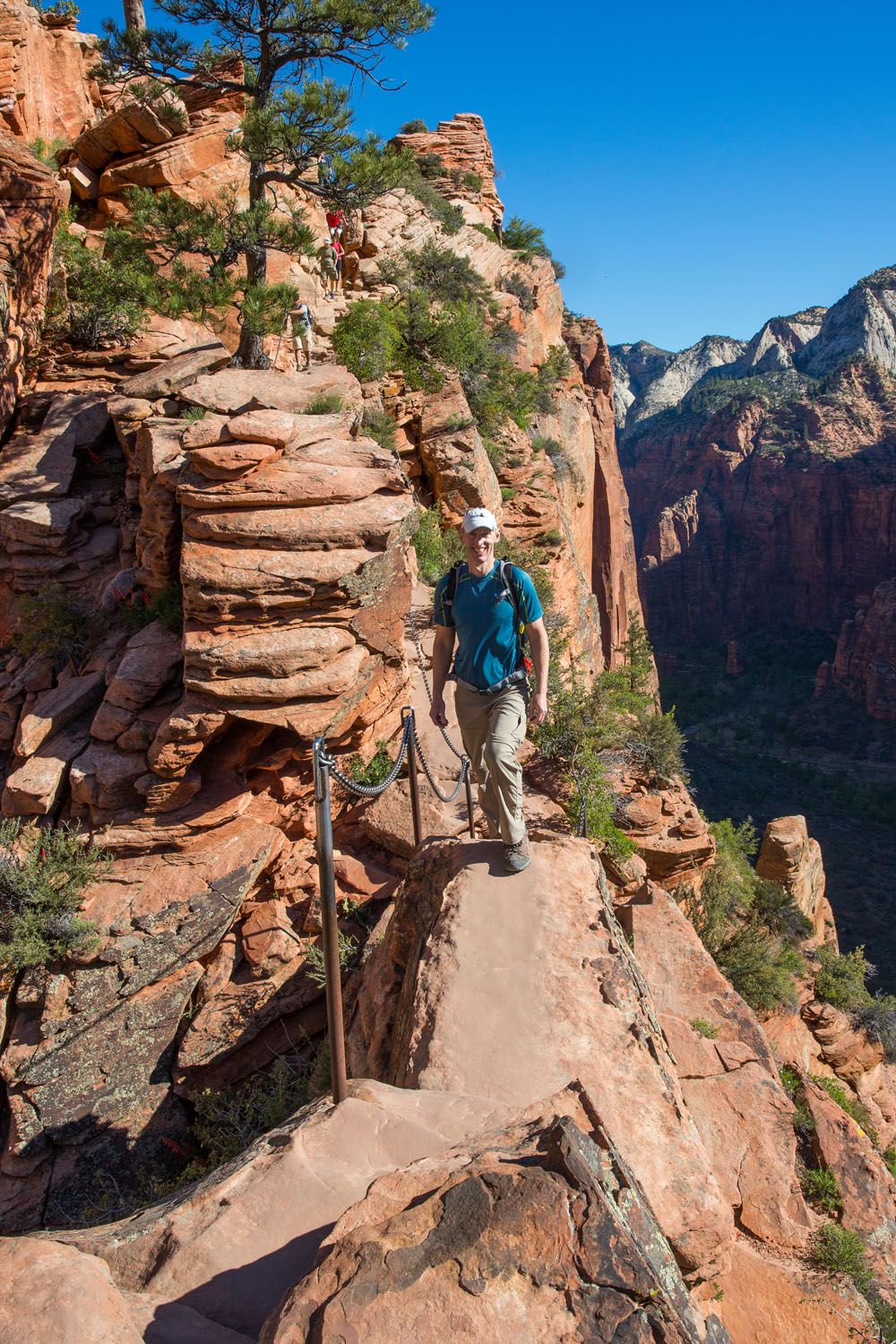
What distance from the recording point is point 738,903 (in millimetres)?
12062

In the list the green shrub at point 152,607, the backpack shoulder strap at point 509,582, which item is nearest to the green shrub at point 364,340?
the green shrub at point 152,607

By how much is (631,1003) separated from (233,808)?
13.1 ft

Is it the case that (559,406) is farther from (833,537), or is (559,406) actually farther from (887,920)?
(833,537)

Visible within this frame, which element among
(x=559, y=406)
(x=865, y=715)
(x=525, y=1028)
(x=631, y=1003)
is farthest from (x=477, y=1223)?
(x=865, y=715)

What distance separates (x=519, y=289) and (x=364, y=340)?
34.6ft

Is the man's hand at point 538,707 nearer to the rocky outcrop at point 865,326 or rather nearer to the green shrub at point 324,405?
the green shrub at point 324,405

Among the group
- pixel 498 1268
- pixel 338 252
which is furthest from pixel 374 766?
pixel 338 252

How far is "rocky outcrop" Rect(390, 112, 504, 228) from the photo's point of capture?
21625mm

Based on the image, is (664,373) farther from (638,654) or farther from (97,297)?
(97,297)

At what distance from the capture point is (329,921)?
3.46m

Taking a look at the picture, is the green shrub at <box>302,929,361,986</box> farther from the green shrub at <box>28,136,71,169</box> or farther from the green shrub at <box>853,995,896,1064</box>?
the green shrub at <box>28,136,71,169</box>

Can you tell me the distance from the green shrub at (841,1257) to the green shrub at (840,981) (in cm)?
759

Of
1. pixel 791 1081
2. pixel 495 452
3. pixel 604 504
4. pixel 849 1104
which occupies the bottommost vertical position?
pixel 849 1104

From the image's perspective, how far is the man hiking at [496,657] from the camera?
14.5ft
